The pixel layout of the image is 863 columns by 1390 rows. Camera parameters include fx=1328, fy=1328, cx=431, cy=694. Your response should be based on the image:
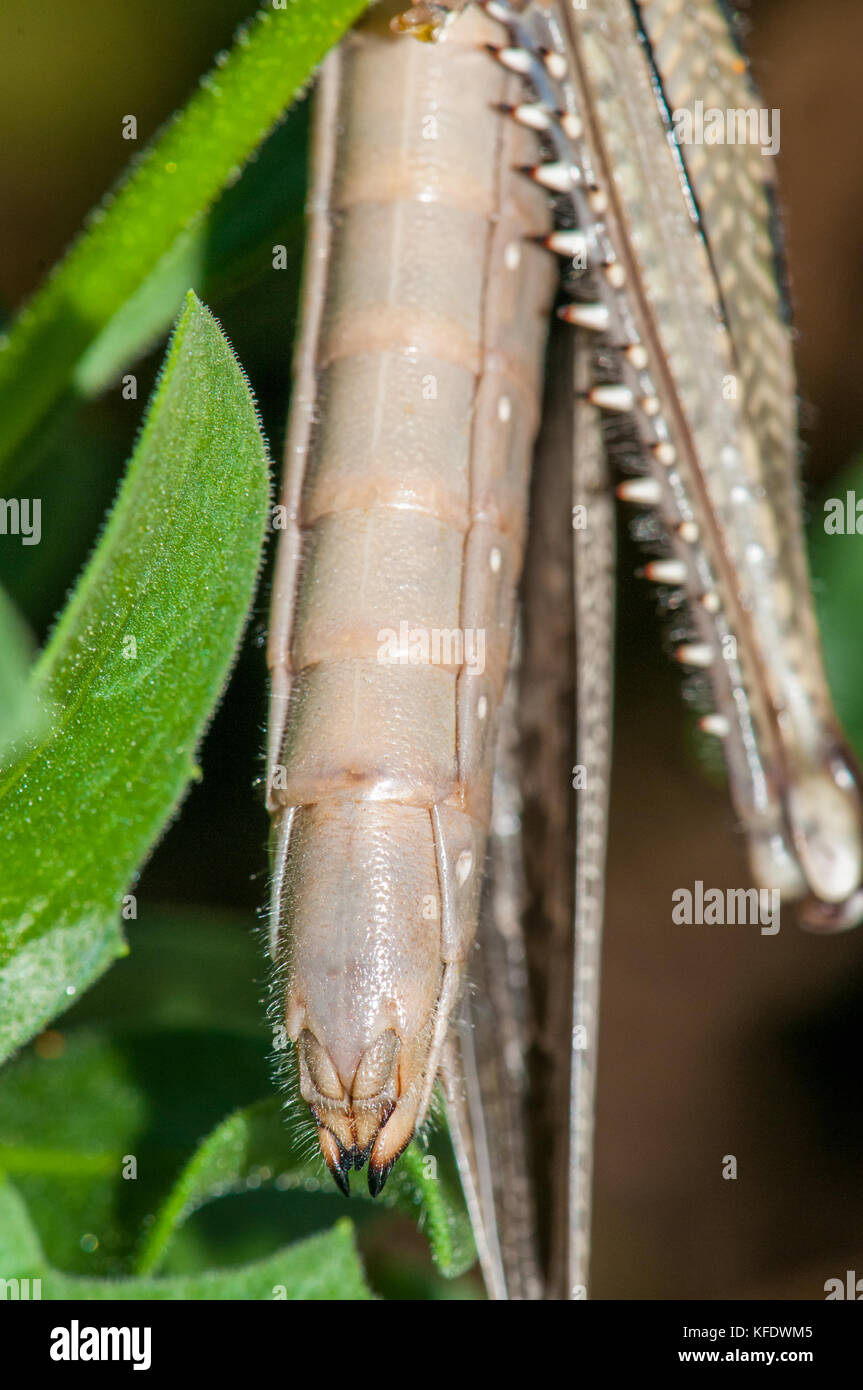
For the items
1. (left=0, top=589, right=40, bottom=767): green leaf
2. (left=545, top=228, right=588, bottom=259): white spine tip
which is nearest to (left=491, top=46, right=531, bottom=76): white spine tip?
(left=545, top=228, right=588, bottom=259): white spine tip

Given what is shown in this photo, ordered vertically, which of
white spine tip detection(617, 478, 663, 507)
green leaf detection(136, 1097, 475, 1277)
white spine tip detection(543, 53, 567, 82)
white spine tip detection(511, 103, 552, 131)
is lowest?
green leaf detection(136, 1097, 475, 1277)

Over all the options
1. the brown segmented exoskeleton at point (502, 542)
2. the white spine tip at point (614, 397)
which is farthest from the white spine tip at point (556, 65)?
the white spine tip at point (614, 397)

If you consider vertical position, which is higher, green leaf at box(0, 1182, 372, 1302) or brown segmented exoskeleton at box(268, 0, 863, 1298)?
brown segmented exoskeleton at box(268, 0, 863, 1298)

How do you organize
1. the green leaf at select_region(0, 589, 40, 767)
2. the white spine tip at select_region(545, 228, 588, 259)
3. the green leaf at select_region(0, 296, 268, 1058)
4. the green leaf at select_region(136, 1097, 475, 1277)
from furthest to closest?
the white spine tip at select_region(545, 228, 588, 259) < the green leaf at select_region(136, 1097, 475, 1277) < the green leaf at select_region(0, 589, 40, 767) < the green leaf at select_region(0, 296, 268, 1058)

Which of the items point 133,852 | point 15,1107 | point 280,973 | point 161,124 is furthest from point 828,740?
point 161,124

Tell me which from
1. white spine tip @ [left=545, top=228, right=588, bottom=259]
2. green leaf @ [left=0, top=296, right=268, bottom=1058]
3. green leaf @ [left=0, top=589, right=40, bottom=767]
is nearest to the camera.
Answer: green leaf @ [left=0, top=296, right=268, bottom=1058]

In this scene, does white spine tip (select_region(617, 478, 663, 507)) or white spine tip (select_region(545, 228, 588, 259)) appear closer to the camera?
white spine tip (select_region(545, 228, 588, 259))

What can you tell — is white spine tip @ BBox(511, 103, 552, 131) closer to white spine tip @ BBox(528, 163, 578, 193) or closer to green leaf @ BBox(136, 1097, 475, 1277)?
white spine tip @ BBox(528, 163, 578, 193)
